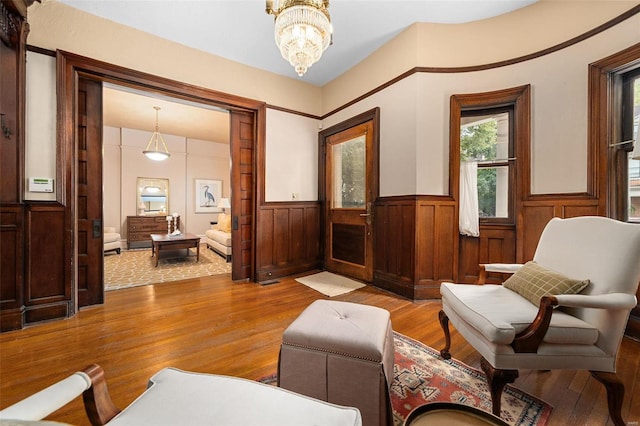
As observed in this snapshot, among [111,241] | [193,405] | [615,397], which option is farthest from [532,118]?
[111,241]

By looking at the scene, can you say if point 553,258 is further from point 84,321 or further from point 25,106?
point 25,106

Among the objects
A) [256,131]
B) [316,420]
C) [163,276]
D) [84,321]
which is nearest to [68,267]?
[84,321]

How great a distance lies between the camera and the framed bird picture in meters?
8.16

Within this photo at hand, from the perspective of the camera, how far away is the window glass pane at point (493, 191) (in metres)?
3.01

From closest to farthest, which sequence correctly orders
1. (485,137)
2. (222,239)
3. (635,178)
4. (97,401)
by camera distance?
(97,401)
(635,178)
(485,137)
(222,239)

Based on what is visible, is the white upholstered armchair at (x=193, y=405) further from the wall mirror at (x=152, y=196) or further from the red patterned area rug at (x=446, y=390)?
the wall mirror at (x=152, y=196)

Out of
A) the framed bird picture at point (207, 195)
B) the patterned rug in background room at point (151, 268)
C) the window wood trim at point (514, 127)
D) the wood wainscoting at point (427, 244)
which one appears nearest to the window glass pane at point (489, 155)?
the window wood trim at point (514, 127)

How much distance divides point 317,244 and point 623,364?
356 cm

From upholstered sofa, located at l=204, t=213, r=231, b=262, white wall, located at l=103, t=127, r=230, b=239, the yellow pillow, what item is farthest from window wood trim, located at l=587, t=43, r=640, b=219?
white wall, located at l=103, t=127, r=230, b=239

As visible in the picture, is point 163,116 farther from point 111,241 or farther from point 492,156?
point 492,156

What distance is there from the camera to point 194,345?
209 cm

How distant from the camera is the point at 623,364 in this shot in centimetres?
179

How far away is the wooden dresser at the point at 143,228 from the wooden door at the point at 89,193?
460 centimetres

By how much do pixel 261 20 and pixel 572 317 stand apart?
3854mm
